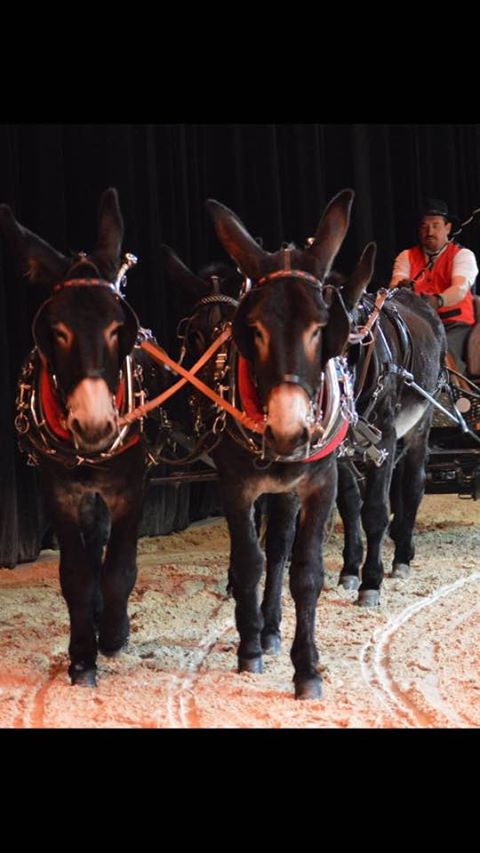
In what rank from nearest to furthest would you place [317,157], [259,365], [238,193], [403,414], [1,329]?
[259,365] < [403,414] < [1,329] < [238,193] < [317,157]

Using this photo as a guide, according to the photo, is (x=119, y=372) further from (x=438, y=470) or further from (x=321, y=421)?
(x=438, y=470)

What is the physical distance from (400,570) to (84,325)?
302 cm

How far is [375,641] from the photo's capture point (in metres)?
4.71

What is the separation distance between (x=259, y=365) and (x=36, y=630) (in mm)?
2011

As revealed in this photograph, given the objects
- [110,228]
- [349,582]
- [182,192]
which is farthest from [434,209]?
[110,228]

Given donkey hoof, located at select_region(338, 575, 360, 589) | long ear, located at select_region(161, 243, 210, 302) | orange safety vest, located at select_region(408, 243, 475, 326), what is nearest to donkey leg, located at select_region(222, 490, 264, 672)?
long ear, located at select_region(161, 243, 210, 302)

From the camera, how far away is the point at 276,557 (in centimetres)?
463

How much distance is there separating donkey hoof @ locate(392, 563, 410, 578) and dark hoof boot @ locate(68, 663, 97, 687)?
245cm

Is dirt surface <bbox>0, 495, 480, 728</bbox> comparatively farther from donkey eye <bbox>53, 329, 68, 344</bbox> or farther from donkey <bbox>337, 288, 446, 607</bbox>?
donkey eye <bbox>53, 329, 68, 344</bbox>

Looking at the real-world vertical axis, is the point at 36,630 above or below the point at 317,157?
below

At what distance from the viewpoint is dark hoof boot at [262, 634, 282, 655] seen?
4.46m

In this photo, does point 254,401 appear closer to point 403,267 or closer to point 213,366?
point 213,366

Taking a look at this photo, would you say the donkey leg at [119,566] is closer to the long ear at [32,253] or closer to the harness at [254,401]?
the harness at [254,401]

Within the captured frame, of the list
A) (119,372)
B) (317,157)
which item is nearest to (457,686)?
(119,372)
